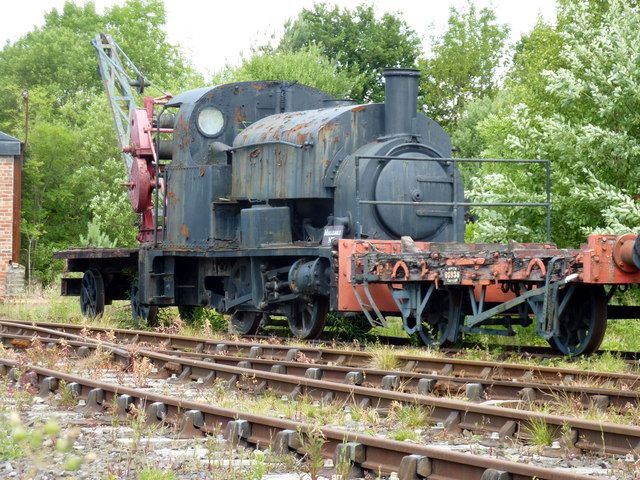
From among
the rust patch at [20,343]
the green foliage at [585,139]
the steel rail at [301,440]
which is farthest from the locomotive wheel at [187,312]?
the steel rail at [301,440]

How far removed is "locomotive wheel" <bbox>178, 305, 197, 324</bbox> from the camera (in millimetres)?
18769

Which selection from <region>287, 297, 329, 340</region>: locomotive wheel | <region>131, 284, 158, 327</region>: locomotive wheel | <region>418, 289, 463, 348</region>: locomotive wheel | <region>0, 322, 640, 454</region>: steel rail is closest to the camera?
<region>0, 322, 640, 454</region>: steel rail

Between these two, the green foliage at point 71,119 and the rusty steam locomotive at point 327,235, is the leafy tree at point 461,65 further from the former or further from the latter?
the rusty steam locomotive at point 327,235

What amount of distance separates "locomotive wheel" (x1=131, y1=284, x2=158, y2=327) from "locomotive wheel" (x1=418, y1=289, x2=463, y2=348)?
5667 mm

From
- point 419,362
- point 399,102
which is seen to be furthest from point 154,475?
point 399,102

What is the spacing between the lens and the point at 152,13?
278 feet

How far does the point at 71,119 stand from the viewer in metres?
65.4

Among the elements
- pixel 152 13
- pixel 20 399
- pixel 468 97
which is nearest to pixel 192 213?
pixel 20 399

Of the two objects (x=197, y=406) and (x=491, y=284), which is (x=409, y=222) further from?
(x=197, y=406)

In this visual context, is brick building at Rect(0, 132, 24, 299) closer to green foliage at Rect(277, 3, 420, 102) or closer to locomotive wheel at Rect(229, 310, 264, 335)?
locomotive wheel at Rect(229, 310, 264, 335)

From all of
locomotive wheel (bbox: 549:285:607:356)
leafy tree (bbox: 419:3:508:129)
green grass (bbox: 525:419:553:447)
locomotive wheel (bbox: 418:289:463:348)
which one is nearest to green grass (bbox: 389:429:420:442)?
green grass (bbox: 525:419:553:447)

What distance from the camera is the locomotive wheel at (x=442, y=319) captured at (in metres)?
13.0

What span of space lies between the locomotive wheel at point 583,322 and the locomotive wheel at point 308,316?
3.30 metres

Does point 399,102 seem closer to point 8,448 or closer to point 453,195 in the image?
point 453,195
